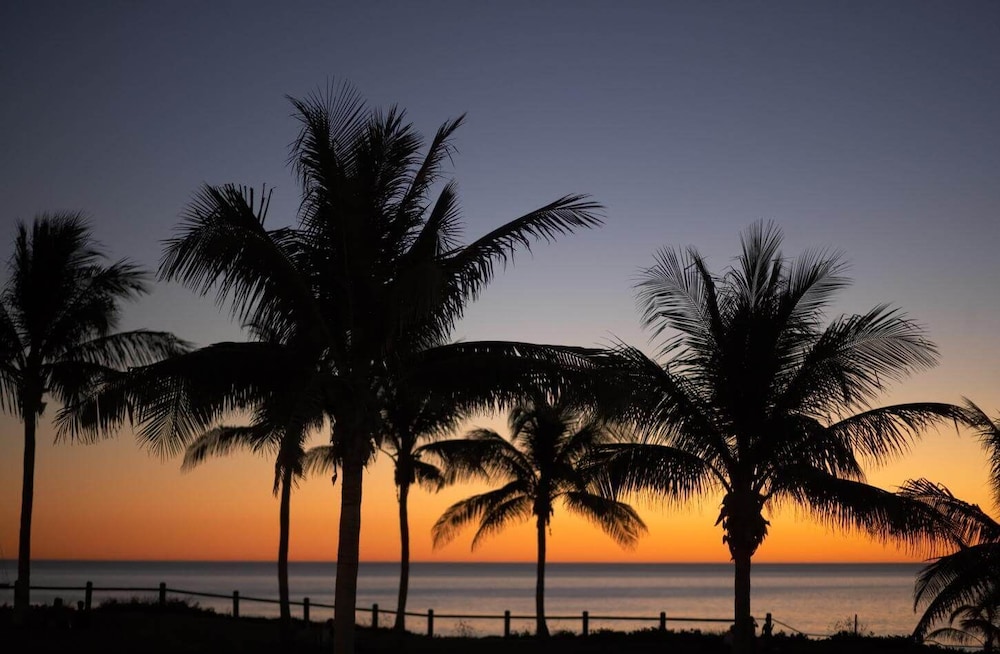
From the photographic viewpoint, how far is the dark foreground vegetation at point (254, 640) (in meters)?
21.7

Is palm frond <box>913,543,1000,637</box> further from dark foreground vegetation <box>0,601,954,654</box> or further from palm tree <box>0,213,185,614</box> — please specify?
palm tree <box>0,213,185,614</box>

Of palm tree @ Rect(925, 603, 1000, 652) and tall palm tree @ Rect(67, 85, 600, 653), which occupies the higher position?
tall palm tree @ Rect(67, 85, 600, 653)

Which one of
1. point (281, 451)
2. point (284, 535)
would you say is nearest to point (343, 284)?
point (281, 451)

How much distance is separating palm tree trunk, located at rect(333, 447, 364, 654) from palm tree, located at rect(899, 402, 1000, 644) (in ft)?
33.5

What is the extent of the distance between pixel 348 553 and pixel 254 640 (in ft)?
37.3

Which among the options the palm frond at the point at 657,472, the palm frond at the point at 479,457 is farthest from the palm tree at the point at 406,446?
the palm frond at the point at 657,472

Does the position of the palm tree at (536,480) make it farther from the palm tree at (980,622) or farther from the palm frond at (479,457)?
the palm tree at (980,622)

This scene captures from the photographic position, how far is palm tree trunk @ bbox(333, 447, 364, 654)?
13.3 meters

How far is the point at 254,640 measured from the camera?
23.5 metres

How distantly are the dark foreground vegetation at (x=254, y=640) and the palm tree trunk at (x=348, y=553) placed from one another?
9.59m

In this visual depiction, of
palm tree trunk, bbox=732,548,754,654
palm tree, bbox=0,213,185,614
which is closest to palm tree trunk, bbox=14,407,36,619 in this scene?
palm tree, bbox=0,213,185,614

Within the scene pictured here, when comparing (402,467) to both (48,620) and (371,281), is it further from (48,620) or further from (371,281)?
(371,281)

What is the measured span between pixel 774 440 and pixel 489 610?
54.7m

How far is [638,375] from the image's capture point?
55.0 feet
